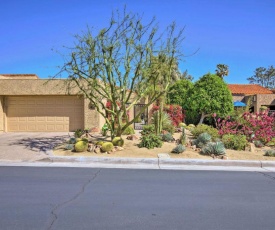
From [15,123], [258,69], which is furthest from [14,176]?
[258,69]

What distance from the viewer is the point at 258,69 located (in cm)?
7731

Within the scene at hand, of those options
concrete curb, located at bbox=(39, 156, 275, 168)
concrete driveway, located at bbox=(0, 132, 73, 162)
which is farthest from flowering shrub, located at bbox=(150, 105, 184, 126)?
concrete curb, located at bbox=(39, 156, 275, 168)

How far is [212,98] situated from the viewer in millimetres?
19938

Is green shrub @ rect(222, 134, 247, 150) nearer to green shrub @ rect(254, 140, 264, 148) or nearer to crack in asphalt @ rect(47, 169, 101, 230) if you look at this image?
green shrub @ rect(254, 140, 264, 148)

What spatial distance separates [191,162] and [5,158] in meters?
6.54

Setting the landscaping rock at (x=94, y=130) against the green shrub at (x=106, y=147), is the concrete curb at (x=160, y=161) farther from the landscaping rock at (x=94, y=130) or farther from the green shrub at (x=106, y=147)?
the landscaping rock at (x=94, y=130)

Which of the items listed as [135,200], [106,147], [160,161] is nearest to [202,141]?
[160,161]

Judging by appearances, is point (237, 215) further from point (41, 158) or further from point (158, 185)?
point (41, 158)

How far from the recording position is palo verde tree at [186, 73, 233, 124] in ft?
65.2

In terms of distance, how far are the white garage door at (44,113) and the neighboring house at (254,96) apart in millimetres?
20810

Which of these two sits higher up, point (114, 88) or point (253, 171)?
point (114, 88)

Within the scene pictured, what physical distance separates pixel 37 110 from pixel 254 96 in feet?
85.4

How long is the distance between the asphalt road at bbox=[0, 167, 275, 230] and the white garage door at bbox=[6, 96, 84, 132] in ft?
32.8

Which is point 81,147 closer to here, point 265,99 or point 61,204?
point 61,204
